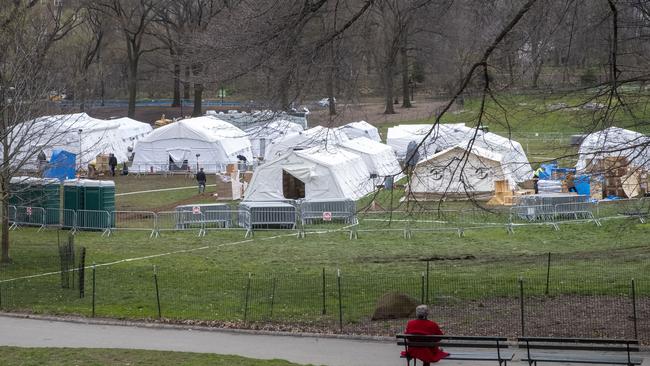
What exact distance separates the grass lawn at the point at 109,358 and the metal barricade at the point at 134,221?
15.8m

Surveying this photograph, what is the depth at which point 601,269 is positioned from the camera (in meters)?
22.0

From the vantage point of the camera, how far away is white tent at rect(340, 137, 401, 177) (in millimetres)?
44031

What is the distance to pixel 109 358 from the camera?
14.6 m

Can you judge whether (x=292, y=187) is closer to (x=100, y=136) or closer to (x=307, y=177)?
(x=307, y=177)

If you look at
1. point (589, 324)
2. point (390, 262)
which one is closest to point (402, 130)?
point (390, 262)

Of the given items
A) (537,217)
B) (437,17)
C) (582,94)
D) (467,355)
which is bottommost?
(467,355)

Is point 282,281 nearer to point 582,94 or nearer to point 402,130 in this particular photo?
point 582,94

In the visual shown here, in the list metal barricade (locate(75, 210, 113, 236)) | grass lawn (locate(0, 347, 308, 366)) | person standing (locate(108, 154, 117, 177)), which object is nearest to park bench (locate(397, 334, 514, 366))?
grass lawn (locate(0, 347, 308, 366))

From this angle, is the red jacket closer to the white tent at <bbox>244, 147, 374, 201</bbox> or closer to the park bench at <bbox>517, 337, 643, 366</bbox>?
the park bench at <bbox>517, 337, 643, 366</bbox>

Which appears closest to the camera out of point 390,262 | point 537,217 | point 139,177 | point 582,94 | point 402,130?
point 582,94

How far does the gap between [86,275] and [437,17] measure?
34.6ft

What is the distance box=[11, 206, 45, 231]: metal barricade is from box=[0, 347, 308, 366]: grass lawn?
1822 centimetres

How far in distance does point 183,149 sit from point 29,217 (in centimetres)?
1871

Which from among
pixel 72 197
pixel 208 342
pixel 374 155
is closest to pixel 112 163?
pixel 374 155
